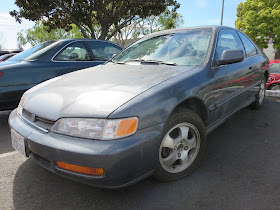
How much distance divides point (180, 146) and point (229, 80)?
1149mm

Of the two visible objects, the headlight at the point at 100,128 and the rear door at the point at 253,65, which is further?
the rear door at the point at 253,65

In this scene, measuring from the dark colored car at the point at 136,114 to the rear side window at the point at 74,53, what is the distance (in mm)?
1710

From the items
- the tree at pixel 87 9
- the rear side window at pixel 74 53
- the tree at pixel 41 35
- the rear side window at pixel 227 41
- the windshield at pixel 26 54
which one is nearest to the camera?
the rear side window at pixel 227 41

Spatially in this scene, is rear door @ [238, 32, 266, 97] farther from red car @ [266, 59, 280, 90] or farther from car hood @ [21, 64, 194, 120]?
red car @ [266, 59, 280, 90]

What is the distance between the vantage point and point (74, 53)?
412 centimetres

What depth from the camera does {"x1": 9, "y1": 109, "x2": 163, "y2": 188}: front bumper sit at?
1.52 m

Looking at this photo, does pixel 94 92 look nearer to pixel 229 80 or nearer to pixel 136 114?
pixel 136 114

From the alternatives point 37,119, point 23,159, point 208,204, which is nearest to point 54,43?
point 23,159

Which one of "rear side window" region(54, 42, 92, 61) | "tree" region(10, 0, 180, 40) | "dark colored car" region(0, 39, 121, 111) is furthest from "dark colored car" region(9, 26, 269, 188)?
"tree" region(10, 0, 180, 40)

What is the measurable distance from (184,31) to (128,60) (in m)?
0.85

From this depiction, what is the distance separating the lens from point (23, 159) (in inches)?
101

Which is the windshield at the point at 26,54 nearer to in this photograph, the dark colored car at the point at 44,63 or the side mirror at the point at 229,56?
the dark colored car at the point at 44,63

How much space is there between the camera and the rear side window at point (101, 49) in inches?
174

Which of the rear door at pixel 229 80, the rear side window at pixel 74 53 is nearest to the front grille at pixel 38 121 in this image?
the rear door at pixel 229 80
